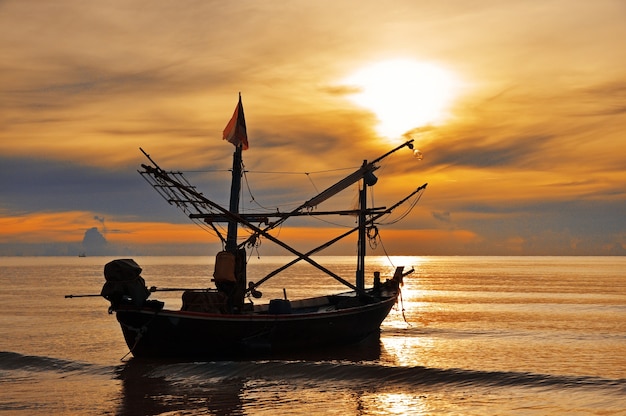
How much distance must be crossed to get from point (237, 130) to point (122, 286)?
9436mm

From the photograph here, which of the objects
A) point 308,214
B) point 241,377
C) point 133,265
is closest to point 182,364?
point 241,377

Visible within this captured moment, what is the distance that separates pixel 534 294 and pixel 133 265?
6985cm

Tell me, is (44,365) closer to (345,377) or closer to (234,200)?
(234,200)

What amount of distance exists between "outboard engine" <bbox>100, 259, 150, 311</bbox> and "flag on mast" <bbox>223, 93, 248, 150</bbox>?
8.27 m

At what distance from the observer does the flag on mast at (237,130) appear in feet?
106

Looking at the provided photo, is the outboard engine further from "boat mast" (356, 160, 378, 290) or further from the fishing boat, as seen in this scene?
"boat mast" (356, 160, 378, 290)

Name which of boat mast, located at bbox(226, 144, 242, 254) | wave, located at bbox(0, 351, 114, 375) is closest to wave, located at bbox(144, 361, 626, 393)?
wave, located at bbox(0, 351, 114, 375)

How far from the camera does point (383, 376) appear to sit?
27.5 metres

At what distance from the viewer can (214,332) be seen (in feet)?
89.9

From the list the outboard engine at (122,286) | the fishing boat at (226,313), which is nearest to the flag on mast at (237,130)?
the fishing boat at (226,313)

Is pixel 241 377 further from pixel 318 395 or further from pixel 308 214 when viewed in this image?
pixel 308 214

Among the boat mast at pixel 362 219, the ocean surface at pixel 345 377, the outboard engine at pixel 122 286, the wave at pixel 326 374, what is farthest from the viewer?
the boat mast at pixel 362 219

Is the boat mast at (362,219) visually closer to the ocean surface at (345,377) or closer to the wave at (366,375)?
the ocean surface at (345,377)

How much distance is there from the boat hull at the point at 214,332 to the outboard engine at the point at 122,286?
14.3 inches
